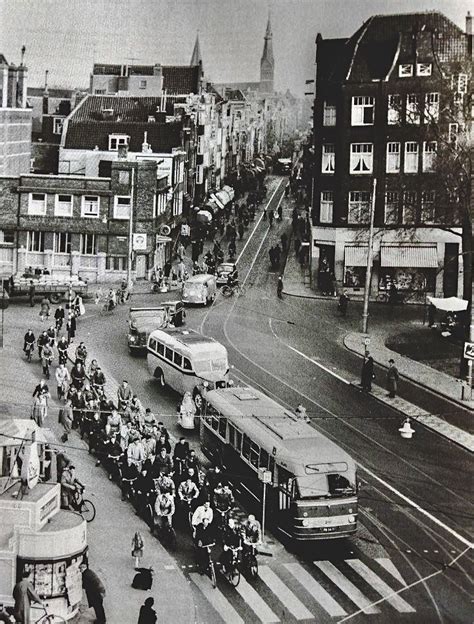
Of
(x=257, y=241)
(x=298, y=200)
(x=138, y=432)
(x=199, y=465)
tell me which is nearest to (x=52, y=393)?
(x=138, y=432)

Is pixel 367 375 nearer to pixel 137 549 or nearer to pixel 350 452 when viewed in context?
pixel 350 452

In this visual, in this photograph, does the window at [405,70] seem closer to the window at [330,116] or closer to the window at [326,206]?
the window at [330,116]

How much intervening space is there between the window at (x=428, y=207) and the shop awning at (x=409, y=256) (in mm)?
383

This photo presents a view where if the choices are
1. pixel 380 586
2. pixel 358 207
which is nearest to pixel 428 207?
pixel 358 207

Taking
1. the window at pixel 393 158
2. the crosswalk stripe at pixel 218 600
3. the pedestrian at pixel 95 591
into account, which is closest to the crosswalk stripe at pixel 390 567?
the crosswalk stripe at pixel 218 600

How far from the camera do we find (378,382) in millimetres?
13539

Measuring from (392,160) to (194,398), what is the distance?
4210 millimetres

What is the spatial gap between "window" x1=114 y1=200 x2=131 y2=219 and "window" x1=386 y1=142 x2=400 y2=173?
358cm

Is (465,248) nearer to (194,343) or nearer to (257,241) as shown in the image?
(257,241)

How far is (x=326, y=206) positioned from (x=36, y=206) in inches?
157

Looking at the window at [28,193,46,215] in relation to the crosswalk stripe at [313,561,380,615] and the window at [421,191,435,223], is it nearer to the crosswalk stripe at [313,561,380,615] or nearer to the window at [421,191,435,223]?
the window at [421,191,435,223]

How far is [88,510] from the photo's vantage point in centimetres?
1223

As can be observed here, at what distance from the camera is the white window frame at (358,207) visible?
14078 mm

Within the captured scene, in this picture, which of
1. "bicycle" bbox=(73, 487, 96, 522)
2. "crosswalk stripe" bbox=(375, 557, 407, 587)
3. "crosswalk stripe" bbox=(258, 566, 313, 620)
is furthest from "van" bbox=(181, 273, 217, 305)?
"crosswalk stripe" bbox=(375, 557, 407, 587)
